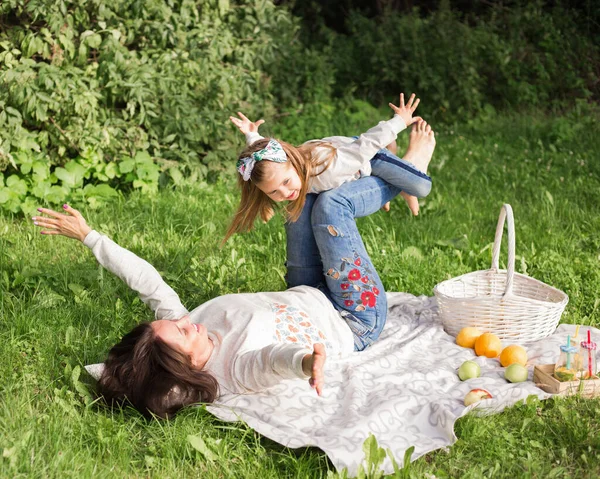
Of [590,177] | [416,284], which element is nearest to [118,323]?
[416,284]

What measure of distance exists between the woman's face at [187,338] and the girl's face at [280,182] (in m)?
0.69

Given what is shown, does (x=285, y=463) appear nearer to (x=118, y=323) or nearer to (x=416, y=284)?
(x=118, y=323)

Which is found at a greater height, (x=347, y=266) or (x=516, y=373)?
(x=347, y=266)

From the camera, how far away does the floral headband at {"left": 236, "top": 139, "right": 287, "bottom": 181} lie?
3.47m

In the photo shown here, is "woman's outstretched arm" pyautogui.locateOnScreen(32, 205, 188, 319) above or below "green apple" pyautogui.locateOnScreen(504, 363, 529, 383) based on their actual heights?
above

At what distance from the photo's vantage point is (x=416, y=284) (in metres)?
4.50

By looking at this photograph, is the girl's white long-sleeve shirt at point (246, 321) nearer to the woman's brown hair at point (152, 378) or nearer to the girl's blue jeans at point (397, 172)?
the woman's brown hair at point (152, 378)

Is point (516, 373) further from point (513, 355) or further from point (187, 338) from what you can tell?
point (187, 338)

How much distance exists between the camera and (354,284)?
12.1ft

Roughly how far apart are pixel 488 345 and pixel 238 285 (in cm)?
139

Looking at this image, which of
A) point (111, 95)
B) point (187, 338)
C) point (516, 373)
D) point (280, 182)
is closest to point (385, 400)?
point (516, 373)

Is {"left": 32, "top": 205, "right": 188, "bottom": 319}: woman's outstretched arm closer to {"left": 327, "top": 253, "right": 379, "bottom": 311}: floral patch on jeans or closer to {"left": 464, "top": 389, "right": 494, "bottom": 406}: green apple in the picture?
Answer: {"left": 327, "top": 253, "right": 379, "bottom": 311}: floral patch on jeans

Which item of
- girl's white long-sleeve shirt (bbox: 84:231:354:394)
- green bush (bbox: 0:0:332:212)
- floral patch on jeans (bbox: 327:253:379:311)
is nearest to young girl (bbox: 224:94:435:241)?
floral patch on jeans (bbox: 327:253:379:311)

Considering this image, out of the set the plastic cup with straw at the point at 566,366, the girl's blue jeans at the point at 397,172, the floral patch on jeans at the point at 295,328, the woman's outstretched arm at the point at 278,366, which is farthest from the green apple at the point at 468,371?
the girl's blue jeans at the point at 397,172
